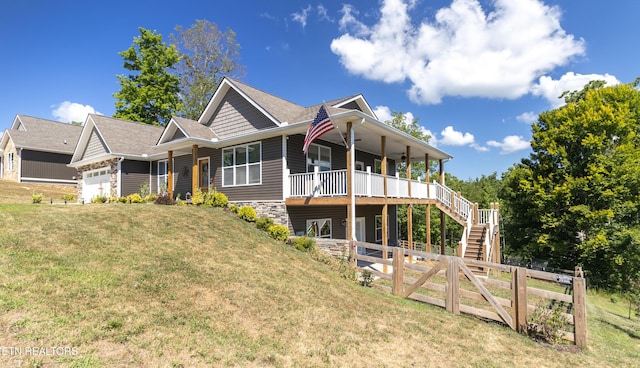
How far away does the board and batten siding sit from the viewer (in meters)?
14.5

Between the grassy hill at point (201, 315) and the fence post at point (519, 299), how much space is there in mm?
263

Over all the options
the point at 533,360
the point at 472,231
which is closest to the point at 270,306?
the point at 533,360

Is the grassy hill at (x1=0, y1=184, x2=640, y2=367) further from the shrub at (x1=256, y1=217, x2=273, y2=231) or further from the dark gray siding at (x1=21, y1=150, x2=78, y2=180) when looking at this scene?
the dark gray siding at (x1=21, y1=150, x2=78, y2=180)

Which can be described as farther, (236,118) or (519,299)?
(236,118)

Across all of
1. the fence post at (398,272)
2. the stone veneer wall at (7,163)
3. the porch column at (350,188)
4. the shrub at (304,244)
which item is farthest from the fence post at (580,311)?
the stone veneer wall at (7,163)

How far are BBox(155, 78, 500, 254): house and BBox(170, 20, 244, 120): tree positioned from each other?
636 inches

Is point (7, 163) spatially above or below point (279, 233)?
above

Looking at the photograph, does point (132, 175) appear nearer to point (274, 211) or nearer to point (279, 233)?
point (274, 211)

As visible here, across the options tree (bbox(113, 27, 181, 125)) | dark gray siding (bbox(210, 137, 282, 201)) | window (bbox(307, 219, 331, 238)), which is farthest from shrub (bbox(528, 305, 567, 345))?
tree (bbox(113, 27, 181, 125))

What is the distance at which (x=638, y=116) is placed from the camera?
779 inches

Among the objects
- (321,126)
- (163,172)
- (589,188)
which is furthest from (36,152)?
(589,188)

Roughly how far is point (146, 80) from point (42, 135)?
9951 mm

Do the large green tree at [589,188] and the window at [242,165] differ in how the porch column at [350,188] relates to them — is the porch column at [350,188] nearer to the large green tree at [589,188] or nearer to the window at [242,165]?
the window at [242,165]

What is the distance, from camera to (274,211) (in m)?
A: 13.2
